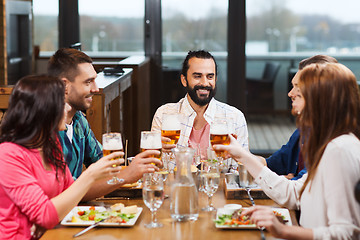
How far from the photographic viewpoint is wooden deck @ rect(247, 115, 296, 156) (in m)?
6.55

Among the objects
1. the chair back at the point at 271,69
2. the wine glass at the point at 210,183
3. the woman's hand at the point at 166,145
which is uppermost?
the chair back at the point at 271,69

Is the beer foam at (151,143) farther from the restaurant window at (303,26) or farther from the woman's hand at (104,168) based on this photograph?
the restaurant window at (303,26)

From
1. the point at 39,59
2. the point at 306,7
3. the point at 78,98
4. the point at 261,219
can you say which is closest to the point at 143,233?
the point at 261,219

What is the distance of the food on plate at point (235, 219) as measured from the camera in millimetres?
2039

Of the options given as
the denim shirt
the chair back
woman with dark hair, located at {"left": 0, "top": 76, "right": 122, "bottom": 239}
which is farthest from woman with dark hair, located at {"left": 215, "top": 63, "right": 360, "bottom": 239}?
the chair back

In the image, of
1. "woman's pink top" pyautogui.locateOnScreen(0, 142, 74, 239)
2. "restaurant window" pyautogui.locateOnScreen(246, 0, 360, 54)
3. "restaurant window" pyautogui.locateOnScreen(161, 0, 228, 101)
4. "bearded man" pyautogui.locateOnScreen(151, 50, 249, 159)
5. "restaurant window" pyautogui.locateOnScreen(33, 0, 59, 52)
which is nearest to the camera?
"woman's pink top" pyautogui.locateOnScreen(0, 142, 74, 239)

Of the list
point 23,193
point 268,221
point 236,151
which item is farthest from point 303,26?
point 23,193

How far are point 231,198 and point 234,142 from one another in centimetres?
26

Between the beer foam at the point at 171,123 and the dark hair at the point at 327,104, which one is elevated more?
the dark hair at the point at 327,104

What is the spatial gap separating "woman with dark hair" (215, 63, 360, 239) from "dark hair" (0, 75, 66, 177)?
83 centimetres

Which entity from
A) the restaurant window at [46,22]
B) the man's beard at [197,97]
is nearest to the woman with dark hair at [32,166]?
the man's beard at [197,97]

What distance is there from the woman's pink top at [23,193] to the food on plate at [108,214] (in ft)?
0.42

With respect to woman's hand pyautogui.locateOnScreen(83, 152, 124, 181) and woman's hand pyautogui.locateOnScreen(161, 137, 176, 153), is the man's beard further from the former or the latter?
woman's hand pyautogui.locateOnScreen(83, 152, 124, 181)

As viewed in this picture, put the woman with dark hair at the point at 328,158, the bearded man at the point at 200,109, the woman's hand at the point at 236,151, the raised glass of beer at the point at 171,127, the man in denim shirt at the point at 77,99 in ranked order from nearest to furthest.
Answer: the woman with dark hair at the point at 328,158 < the woman's hand at the point at 236,151 < the raised glass of beer at the point at 171,127 < the man in denim shirt at the point at 77,99 < the bearded man at the point at 200,109
